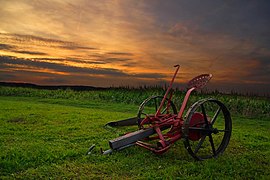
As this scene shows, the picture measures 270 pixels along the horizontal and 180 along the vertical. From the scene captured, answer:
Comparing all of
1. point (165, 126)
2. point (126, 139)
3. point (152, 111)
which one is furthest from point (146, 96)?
point (126, 139)

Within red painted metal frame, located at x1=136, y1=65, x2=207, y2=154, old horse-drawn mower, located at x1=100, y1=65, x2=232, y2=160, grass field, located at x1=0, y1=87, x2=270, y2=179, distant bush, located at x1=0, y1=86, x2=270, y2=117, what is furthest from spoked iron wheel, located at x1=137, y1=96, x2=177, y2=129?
distant bush, located at x1=0, y1=86, x2=270, y2=117

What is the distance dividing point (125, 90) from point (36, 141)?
1472 centimetres

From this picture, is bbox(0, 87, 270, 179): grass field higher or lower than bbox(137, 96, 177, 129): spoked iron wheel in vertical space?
lower

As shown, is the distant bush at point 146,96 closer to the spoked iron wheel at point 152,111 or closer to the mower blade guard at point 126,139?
the spoked iron wheel at point 152,111

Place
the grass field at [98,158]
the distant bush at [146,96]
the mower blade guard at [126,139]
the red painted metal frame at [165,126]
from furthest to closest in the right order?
the distant bush at [146,96] < the red painted metal frame at [165,126] < the mower blade guard at [126,139] < the grass field at [98,158]

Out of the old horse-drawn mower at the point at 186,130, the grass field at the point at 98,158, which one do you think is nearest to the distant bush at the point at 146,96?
the grass field at the point at 98,158

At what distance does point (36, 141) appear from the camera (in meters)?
6.54

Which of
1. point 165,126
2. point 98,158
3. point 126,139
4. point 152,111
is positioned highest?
point 165,126

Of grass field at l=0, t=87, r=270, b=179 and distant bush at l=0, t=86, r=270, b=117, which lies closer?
grass field at l=0, t=87, r=270, b=179

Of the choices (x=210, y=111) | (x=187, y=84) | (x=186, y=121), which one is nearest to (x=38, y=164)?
(x=186, y=121)

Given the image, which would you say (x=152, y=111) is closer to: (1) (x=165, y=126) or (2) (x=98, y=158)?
(1) (x=165, y=126)

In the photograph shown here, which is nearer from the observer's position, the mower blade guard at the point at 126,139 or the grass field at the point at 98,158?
the grass field at the point at 98,158

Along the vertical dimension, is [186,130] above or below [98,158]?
above

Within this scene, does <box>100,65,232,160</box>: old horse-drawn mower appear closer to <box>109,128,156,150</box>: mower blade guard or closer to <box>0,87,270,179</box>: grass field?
<box>109,128,156,150</box>: mower blade guard
